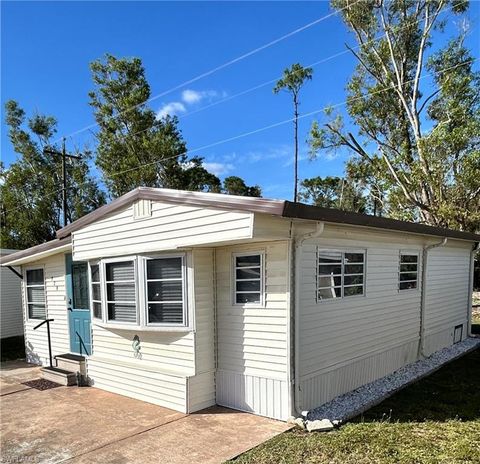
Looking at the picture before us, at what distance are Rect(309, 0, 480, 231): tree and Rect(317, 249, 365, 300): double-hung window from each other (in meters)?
10.3

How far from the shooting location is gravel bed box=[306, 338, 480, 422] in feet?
16.4

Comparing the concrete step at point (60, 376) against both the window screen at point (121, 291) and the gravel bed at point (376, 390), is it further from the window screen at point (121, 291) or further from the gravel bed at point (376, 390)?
the gravel bed at point (376, 390)

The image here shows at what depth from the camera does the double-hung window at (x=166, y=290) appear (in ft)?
17.9

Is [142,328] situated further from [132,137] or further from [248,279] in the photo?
[132,137]

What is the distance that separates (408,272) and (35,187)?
21.5 metres

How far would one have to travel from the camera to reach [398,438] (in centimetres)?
420

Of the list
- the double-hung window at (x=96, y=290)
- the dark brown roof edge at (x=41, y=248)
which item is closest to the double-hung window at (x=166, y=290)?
the double-hung window at (x=96, y=290)

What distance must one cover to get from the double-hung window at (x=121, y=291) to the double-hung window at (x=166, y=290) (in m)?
0.31

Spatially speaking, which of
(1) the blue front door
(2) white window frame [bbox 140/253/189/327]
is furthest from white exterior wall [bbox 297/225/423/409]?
(1) the blue front door

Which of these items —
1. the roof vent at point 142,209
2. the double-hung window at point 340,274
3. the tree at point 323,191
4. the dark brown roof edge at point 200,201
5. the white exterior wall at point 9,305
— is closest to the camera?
the dark brown roof edge at point 200,201

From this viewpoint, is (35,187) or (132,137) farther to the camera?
(35,187)

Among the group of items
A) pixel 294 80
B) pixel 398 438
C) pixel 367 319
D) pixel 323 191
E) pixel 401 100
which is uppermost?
pixel 294 80

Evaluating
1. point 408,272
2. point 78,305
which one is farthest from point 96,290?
point 408,272

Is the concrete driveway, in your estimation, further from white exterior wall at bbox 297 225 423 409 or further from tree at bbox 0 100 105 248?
tree at bbox 0 100 105 248
